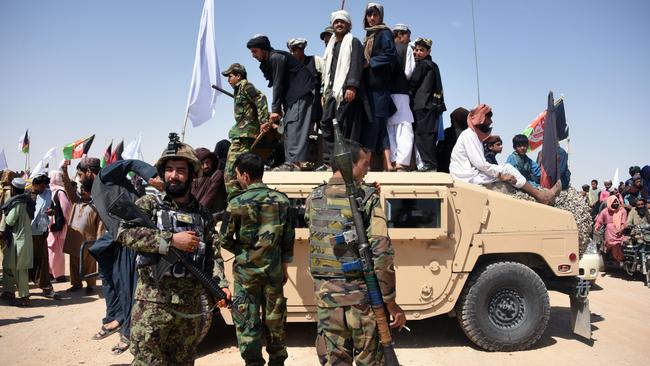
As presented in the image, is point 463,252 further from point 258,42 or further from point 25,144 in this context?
point 25,144

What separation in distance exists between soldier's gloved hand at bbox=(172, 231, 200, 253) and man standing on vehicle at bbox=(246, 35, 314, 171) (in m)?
2.84

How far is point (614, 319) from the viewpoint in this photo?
20.6 ft

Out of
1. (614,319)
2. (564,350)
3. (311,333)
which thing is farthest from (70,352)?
(614,319)

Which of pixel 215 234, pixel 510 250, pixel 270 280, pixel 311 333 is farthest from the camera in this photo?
pixel 311 333

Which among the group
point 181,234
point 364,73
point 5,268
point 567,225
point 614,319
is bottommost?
point 614,319

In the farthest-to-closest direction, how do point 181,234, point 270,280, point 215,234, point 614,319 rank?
point 614,319 → point 270,280 → point 215,234 → point 181,234

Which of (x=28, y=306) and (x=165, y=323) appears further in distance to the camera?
(x=28, y=306)

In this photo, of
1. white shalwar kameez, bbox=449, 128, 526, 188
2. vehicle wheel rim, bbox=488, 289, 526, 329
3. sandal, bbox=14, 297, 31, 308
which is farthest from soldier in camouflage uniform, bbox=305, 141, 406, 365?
sandal, bbox=14, 297, 31, 308

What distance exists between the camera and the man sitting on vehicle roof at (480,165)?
5.28 meters

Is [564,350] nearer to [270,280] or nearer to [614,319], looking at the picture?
[614,319]

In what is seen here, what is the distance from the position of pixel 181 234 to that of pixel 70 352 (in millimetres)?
3331

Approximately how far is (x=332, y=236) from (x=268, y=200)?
0.72m

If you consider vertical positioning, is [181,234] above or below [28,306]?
above

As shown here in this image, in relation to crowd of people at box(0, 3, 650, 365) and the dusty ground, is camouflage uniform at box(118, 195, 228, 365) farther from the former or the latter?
the dusty ground
